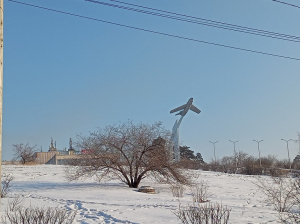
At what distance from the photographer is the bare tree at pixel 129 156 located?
21.0 m

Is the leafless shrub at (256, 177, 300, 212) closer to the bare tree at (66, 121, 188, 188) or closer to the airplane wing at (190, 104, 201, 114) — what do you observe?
the bare tree at (66, 121, 188, 188)

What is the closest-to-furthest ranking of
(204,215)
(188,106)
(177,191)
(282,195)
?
(204,215)
(282,195)
(177,191)
(188,106)

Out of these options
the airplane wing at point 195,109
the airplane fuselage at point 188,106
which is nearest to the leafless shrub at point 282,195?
the airplane fuselage at point 188,106

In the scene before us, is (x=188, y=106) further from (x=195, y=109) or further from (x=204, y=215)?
(x=204, y=215)

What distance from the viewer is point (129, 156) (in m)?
21.4

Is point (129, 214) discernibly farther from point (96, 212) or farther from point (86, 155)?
point (86, 155)

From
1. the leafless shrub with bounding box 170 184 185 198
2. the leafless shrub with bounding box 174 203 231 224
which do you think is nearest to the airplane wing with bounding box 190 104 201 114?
the leafless shrub with bounding box 170 184 185 198

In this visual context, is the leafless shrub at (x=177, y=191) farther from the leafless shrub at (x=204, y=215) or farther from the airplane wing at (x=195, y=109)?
the airplane wing at (x=195, y=109)

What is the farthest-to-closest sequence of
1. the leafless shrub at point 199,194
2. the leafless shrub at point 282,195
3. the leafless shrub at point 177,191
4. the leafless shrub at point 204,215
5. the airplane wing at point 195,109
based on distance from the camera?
the airplane wing at point 195,109 → the leafless shrub at point 177,191 → the leafless shrub at point 199,194 → the leafless shrub at point 282,195 → the leafless shrub at point 204,215

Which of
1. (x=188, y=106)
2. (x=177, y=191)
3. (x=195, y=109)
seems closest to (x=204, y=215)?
(x=177, y=191)

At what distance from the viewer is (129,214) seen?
35.9ft

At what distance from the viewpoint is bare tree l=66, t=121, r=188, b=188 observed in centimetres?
2105

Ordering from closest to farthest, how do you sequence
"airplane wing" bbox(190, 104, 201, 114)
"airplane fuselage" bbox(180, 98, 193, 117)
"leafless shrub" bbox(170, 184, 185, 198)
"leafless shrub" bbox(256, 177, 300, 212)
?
"leafless shrub" bbox(256, 177, 300, 212) → "leafless shrub" bbox(170, 184, 185, 198) → "airplane fuselage" bbox(180, 98, 193, 117) → "airplane wing" bbox(190, 104, 201, 114)

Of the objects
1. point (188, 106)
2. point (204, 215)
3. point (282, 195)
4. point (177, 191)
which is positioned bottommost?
point (282, 195)
